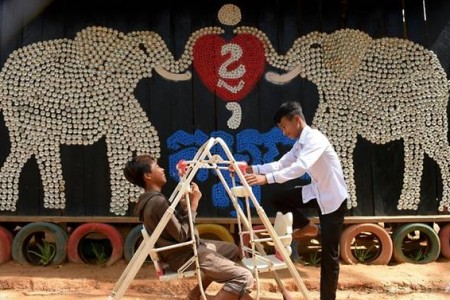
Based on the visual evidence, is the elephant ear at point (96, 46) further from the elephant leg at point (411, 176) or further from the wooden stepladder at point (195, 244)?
the elephant leg at point (411, 176)

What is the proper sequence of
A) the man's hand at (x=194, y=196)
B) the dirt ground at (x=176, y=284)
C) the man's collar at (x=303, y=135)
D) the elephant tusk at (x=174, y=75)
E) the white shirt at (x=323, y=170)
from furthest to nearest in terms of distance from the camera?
the elephant tusk at (x=174, y=75), the dirt ground at (x=176, y=284), the man's collar at (x=303, y=135), the white shirt at (x=323, y=170), the man's hand at (x=194, y=196)

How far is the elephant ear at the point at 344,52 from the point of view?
5.28 m

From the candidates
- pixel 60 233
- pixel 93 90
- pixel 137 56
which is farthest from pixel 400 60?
pixel 60 233

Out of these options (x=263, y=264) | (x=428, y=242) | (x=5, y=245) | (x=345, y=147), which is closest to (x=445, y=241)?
(x=428, y=242)

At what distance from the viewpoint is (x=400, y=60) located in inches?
209

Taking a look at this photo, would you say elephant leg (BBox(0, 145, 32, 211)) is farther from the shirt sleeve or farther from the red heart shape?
the shirt sleeve

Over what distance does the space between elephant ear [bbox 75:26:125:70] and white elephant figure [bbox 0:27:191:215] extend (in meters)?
0.01

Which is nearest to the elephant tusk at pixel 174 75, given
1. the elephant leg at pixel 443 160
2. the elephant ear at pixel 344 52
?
the elephant ear at pixel 344 52

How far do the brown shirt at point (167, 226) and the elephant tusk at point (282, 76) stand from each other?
2592 millimetres

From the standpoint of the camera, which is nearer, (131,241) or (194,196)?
(194,196)

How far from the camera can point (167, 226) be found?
3016mm

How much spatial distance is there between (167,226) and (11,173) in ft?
9.82

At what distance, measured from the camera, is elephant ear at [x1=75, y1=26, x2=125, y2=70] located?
17.0ft

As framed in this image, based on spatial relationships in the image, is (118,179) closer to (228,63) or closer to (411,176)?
(228,63)
